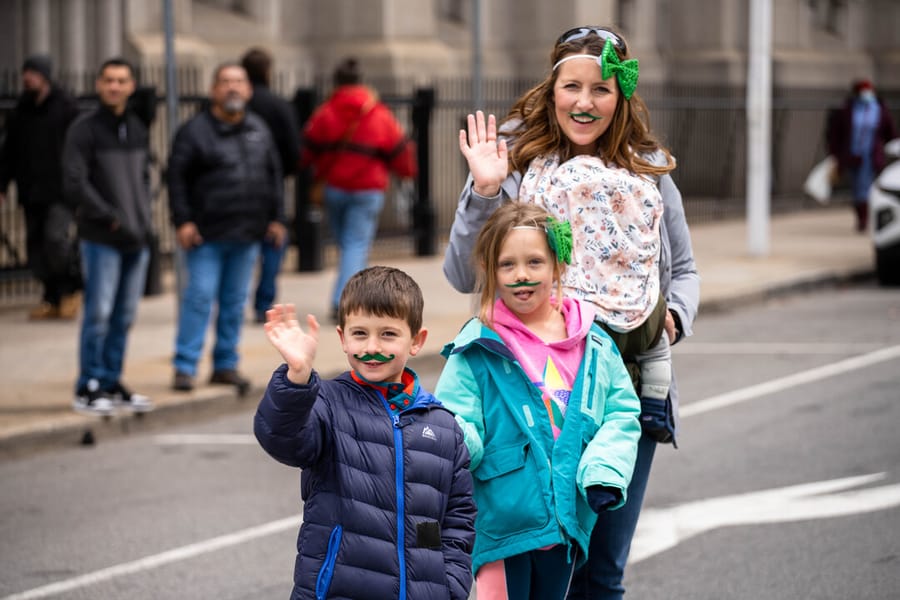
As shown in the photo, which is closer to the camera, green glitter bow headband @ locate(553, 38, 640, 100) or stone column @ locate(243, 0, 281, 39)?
green glitter bow headband @ locate(553, 38, 640, 100)

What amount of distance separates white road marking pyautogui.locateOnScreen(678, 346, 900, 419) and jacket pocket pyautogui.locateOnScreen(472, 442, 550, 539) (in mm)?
5232

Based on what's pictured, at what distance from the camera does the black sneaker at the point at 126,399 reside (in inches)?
→ 350

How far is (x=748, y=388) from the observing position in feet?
32.8

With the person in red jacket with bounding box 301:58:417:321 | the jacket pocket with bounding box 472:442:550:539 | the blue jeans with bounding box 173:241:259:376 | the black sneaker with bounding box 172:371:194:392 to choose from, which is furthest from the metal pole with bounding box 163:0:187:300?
the jacket pocket with bounding box 472:442:550:539

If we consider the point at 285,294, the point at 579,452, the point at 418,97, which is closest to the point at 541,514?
the point at 579,452

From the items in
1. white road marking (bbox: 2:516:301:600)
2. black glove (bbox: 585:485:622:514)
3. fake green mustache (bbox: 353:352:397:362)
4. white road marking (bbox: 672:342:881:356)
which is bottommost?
white road marking (bbox: 2:516:301:600)

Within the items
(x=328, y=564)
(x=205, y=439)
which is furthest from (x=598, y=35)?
(x=205, y=439)

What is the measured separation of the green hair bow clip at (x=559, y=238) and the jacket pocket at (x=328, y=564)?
0.92 metres

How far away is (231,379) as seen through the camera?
31.4ft

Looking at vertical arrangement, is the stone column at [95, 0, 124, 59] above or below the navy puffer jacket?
above

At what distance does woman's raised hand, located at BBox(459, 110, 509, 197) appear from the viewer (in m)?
4.05

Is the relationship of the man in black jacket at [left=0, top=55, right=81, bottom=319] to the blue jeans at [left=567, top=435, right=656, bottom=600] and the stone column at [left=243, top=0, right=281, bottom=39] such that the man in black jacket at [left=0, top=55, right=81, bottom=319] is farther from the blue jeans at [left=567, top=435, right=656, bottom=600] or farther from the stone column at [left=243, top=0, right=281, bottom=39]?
the stone column at [left=243, top=0, right=281, bottom=39]

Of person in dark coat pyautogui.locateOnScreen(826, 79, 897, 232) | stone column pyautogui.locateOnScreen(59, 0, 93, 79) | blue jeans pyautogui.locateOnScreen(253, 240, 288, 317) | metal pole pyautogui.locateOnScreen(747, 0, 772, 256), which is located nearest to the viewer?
blue jeans pyautogui.locateOnScreen(253, 240, 288, 317)

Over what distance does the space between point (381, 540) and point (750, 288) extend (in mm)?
11633
